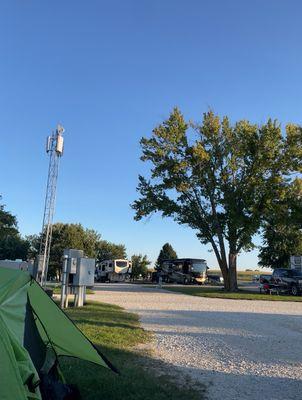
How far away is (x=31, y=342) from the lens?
5652 millimetres

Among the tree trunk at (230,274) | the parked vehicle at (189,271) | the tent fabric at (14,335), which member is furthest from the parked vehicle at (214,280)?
the tent fabric at (14,335)

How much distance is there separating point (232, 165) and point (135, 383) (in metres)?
29.7

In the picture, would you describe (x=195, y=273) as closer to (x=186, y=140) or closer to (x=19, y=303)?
(x=186, y=140)

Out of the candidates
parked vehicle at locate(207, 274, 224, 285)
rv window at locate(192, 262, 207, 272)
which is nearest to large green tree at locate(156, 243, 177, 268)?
parked vehicle at locate(207, 274, 224, 285)

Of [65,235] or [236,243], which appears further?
[65,235]

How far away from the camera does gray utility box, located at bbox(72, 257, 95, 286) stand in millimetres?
16766

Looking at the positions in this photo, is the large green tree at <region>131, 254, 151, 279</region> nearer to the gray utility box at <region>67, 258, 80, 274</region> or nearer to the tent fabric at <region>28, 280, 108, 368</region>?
the gray utility box at <region>67, 258, 80, 274</region>

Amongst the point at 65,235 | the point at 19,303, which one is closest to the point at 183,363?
the point at 19,303

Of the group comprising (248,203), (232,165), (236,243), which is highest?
(232,165)

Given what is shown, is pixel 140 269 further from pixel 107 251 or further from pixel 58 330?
pixel 58 330

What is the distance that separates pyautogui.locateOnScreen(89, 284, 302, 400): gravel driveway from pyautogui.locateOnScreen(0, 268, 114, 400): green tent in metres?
1.91

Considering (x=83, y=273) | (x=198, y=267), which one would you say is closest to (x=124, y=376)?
(x=83, y=273)

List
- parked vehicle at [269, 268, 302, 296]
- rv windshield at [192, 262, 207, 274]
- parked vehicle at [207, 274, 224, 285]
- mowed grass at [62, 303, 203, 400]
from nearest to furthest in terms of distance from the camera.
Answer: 1. mowed grass at [62, 303, 203, 400]
2. parked vehicle at [269, 268, 302, 296]
3. rv windshield at [192, 262, 207, 274]
4. parked vehicle at [207, 274, 224, 285]

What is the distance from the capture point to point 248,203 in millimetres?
34062
